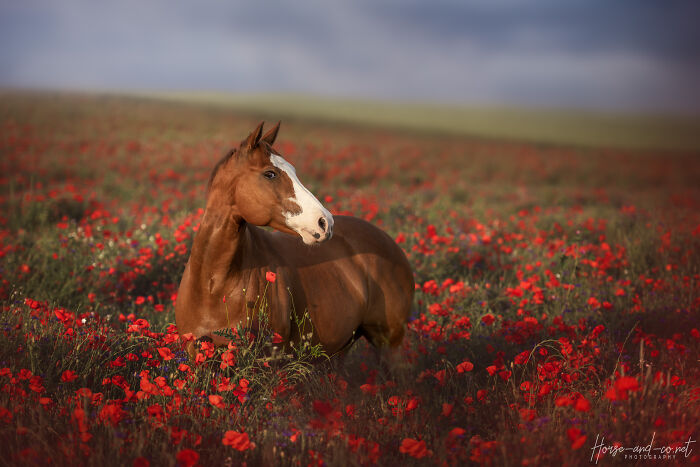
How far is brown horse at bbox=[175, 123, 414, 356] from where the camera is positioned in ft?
10.4

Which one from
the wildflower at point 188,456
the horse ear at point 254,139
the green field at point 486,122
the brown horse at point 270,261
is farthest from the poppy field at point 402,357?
the green field at point 486,122

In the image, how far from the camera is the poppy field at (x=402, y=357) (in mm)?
2480

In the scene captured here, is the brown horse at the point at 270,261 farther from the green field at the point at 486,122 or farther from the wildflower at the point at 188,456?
the green field at the point at 486,122

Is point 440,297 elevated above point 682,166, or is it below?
below

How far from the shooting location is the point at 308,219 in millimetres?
3109

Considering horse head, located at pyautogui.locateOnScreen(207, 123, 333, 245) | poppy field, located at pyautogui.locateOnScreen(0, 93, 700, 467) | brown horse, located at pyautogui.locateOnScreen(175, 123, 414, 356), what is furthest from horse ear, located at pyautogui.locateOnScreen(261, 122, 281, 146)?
poppy field, located at pyautogui.locateOnScreen(0, 93, 700, 467)

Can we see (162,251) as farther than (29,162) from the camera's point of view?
No

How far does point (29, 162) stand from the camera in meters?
14.6

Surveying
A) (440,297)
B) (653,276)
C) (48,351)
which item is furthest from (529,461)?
(653,276)

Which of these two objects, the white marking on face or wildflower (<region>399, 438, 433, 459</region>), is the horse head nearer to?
the white marking on face

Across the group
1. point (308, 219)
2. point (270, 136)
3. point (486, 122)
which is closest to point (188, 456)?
point (308, 219)

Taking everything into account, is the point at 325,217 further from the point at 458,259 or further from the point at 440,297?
the point at 458,259

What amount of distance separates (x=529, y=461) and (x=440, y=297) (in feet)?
12.4

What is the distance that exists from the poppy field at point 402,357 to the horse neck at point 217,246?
41 centimetres
